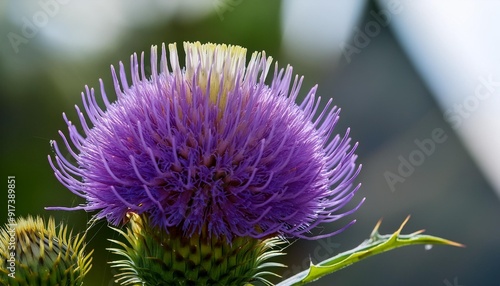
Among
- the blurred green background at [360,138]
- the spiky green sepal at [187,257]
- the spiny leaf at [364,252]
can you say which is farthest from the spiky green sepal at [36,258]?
the blurred green background at [360,138]

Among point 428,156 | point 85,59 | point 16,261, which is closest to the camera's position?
point 16,261

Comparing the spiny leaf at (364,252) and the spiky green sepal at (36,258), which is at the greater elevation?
the spiky green sepal at (36,258)

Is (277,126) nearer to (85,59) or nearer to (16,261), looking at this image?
(16,261)

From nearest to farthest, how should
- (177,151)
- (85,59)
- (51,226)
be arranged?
(177,151) < (51,226) < (85,59)

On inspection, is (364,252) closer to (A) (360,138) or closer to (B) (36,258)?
(B) (36,258)

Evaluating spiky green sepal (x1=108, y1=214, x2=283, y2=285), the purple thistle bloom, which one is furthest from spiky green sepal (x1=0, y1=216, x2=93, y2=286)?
the purple thistle bloom

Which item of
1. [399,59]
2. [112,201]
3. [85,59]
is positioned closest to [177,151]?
[112,201]

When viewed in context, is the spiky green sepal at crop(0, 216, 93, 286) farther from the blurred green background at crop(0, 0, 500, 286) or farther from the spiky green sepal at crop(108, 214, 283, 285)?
the blurred green background at crop(0, 0, 500, 286)

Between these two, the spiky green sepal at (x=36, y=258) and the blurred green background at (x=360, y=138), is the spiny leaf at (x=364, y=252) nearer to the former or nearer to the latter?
the spiky green sepal at (x=36, y=258)
